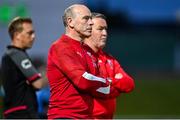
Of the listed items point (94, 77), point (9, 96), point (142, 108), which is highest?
point (94, 77)

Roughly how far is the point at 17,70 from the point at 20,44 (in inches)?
10.6

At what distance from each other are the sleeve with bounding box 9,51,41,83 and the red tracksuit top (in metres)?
1.48

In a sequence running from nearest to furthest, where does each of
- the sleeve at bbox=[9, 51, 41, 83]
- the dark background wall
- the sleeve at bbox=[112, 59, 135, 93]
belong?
the sleeve at bbox=[112, 59, 135, 93] < the sleeve at bbox=[9, 51, 41, 83] < the dark background wall

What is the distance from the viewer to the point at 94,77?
22.1 ft

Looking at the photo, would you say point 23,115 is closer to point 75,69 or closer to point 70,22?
point 70,22

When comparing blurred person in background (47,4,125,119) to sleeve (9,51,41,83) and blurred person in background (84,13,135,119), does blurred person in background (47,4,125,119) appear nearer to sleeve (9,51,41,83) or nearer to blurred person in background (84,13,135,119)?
blurred person in background (84,13,135,119)

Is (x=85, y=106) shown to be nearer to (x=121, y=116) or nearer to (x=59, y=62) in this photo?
(x=59, y=62)

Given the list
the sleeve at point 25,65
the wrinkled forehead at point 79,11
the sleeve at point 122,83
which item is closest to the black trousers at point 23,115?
the sleeve at point 25,65

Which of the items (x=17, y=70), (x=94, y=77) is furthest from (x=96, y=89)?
(x=17, y=70)

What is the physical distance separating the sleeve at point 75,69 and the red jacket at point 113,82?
0.41 meters

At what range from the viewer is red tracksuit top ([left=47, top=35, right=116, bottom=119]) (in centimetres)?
659

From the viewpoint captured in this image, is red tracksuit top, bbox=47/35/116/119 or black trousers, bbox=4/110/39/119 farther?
black trousers, bbox=4/110/39/119

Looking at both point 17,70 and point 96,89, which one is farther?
point 17,70

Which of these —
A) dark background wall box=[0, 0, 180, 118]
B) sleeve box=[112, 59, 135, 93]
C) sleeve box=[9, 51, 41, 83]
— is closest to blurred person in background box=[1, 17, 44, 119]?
sleeve box=[9, 51, 41, 83]
